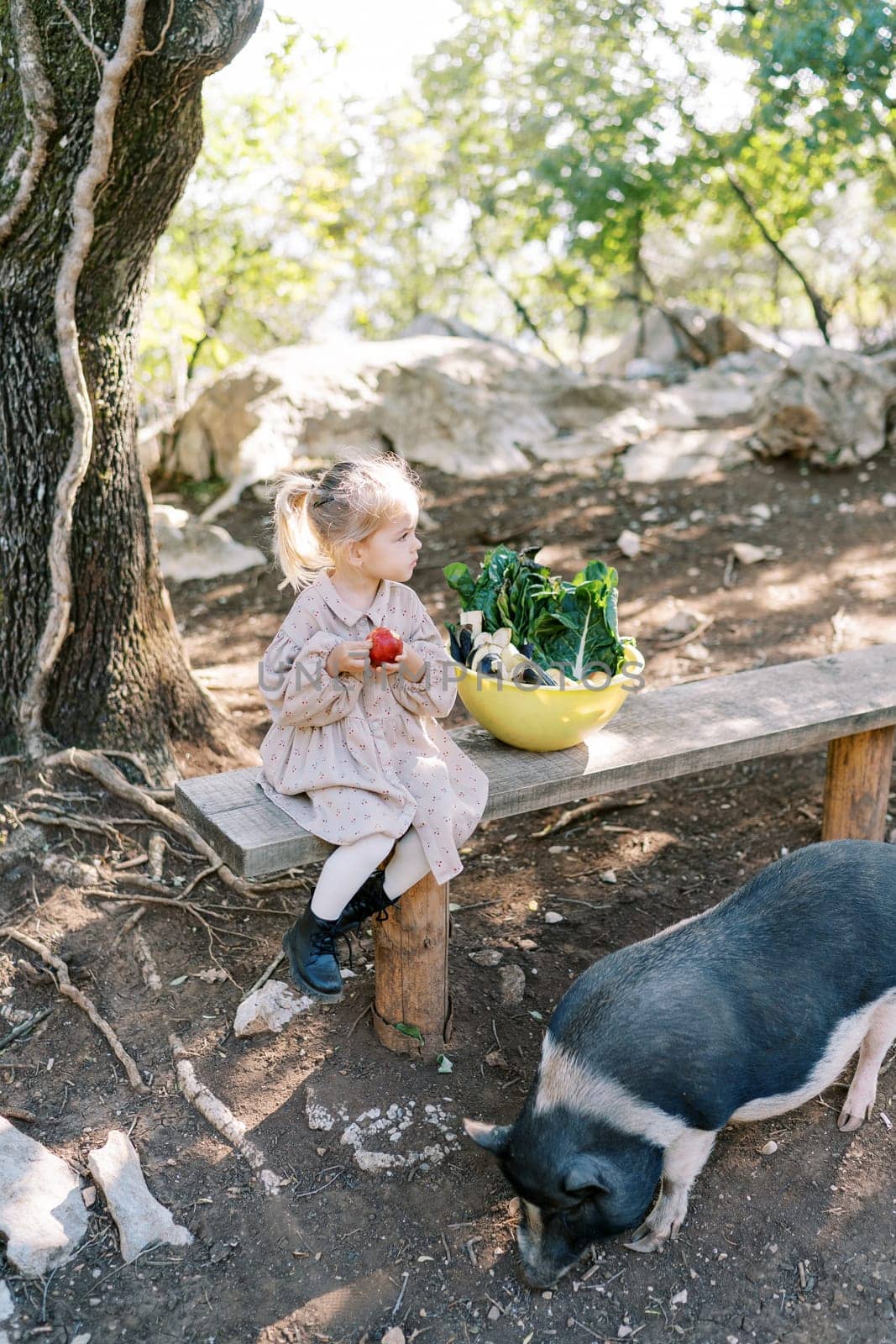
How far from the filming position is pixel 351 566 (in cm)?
271

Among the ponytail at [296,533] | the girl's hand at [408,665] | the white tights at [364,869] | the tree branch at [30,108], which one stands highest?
the tree branch at [30,108]

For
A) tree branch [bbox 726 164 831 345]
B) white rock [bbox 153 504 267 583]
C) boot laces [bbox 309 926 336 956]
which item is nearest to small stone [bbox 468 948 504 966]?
boot laces [bbox 309 926 336 956]

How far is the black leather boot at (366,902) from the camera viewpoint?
270 cm

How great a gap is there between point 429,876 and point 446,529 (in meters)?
4.71

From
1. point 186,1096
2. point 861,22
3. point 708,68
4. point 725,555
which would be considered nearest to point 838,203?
point 708,68

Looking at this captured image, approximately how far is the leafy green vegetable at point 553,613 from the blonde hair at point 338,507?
1.33ft

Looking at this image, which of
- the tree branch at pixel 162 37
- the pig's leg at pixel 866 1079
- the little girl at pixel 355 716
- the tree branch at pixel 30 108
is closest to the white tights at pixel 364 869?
the little girl at pixel 355 716

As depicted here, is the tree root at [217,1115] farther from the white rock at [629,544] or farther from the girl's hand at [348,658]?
the white rock at [629,544]

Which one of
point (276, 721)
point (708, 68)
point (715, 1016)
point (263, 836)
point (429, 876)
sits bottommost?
point (715, 1016)

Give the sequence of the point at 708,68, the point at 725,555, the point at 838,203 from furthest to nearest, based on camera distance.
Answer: the point at 838,203 < the point at 708,68 < the point at 725,555

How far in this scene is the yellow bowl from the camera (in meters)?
2.97

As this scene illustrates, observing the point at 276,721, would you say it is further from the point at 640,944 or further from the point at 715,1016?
the point at 715,1016

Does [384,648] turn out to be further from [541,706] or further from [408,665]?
[541,706]

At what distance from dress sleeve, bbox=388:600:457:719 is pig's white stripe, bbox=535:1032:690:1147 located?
87 cm
